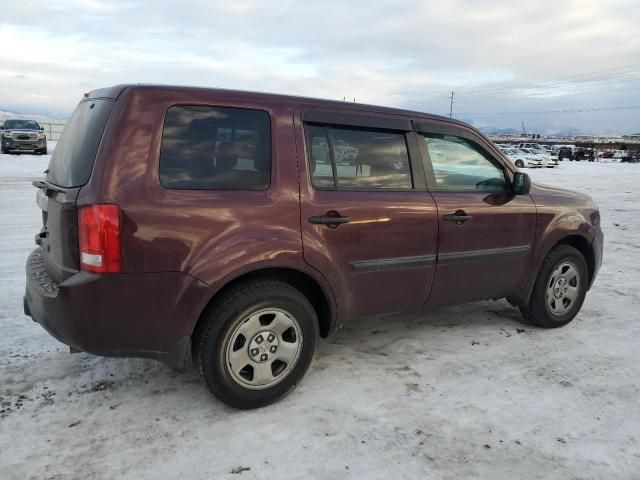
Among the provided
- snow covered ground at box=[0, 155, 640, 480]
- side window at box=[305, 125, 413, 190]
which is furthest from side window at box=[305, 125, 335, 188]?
snow covered ground at box=[0, 155, 640, 480]

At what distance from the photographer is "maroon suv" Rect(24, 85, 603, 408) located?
2.68m

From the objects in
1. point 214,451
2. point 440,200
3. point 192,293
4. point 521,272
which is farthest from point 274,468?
point 521,272

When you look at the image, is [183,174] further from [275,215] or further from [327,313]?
[327,313]

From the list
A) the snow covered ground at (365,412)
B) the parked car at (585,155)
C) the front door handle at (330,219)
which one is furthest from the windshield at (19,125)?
the parked car at (585,155)

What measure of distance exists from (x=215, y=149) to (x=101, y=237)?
776 mm

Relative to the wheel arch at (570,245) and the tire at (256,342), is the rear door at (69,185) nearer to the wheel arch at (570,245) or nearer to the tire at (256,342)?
the tire at (256,342)

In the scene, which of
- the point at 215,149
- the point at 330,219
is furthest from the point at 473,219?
the point at 215,149

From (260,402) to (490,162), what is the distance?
258 cm

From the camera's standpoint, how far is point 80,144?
2.88 meters

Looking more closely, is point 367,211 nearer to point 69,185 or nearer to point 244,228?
point 244,228

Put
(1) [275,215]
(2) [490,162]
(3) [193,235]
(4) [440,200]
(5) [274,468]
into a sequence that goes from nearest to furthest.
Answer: (5) [274,468]
(3) [193,235]
(1) [275,215]
(4) [440,200]
(2) [490,162]

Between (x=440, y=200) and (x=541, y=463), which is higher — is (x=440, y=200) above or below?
above

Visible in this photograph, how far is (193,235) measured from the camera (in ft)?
9.05

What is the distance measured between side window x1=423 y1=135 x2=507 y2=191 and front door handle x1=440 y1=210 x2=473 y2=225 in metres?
0.21
